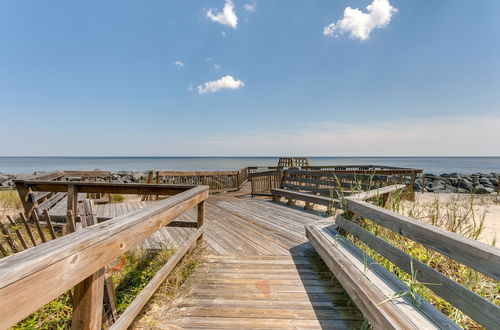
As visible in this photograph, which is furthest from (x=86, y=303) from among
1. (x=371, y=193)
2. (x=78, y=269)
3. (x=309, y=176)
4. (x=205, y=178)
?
(x=205, y=178)

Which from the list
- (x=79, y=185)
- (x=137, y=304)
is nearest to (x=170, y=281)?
(x=137, y=304)

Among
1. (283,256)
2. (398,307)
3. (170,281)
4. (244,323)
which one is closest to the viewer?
(398,307)

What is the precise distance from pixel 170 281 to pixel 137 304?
94cm

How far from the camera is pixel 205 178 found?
10984 millimetres

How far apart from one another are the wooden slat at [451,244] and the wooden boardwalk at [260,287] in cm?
94

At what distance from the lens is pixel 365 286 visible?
79.6 inches

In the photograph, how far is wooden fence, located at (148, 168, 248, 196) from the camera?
975 centimetres

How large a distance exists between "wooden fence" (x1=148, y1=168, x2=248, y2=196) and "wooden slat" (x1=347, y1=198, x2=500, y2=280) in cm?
860

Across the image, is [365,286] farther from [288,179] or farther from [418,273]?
[288,179]

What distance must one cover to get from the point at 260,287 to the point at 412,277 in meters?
1.52

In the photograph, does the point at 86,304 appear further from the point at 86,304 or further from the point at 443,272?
the point at 443,272

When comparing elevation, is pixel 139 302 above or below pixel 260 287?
above

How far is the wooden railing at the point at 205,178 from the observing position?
9750 millimetres

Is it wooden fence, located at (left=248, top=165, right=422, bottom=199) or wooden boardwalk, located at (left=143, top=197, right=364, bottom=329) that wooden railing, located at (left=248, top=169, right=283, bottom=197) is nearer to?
wooden fence, located at (left=248, top=165, right=422, bottom=199)
